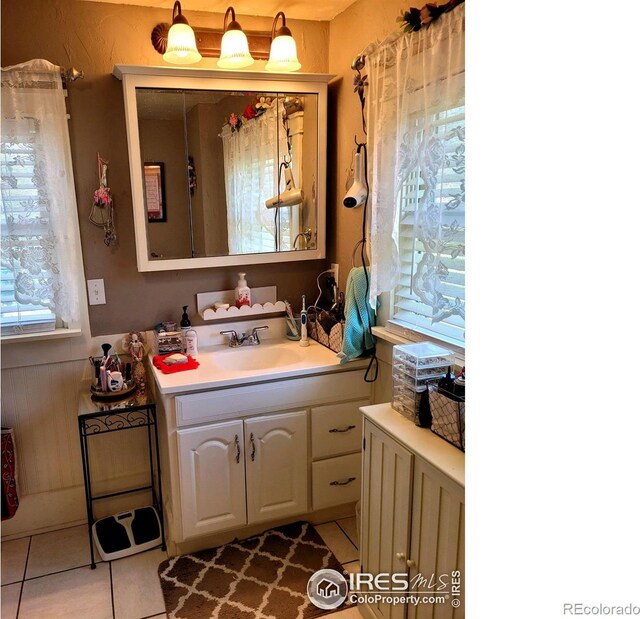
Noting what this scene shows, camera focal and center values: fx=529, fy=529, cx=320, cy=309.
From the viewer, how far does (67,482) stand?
8.14ft

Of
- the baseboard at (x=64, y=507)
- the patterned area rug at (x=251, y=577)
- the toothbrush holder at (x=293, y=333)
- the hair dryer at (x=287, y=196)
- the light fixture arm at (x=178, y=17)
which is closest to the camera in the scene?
the patterned area rug at (x=251, y=577)

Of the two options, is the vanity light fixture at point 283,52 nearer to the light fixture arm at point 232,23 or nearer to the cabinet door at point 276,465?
the light fixture arm at point 232,23

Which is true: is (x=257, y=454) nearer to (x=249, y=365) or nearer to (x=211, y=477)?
(x=211, y=477)

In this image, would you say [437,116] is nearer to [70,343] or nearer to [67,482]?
[70,343]

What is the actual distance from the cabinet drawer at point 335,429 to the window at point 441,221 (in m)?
0.66

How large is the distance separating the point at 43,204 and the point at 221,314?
→ 0.88 metres

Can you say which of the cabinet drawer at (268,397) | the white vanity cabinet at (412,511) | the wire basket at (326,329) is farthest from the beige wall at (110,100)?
the white vanity cabinet at (412,511)

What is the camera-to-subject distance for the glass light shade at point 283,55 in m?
2.26

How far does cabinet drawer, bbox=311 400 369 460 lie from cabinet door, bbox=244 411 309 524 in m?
0.05

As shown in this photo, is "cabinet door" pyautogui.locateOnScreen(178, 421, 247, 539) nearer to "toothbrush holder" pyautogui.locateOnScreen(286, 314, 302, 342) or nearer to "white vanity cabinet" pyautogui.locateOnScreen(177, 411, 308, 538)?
"white vanity cabinet" pyautogui.locateOnScreen(177, 411, 308, 538)

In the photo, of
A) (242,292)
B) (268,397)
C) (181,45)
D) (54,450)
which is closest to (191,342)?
(242,292)
